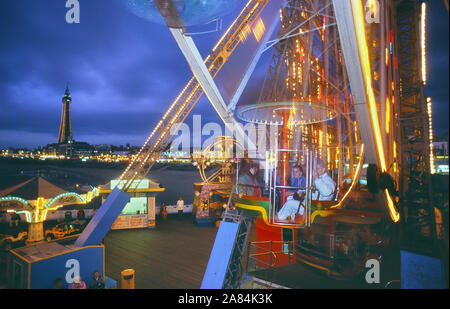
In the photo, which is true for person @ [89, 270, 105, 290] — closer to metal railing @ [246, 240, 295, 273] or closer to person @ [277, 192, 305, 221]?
metal railing @ [246, 240, 295, 273]

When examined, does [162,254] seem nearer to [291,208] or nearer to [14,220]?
[291,208]

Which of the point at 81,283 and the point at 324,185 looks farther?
the point at 81,283

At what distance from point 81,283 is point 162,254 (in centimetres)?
500

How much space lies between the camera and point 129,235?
52.0 ft

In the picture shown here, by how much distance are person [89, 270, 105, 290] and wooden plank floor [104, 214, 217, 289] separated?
1.32 meters

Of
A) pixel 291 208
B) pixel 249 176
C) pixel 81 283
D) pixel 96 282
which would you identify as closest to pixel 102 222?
pixel 96 282

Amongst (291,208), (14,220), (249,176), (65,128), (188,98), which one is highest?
(65,128)

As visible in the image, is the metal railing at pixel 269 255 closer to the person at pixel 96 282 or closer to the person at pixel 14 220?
the person at pixel 96 282

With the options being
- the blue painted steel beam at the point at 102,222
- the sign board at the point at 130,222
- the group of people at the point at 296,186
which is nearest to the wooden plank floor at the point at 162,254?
the sign board at the point at 130,222

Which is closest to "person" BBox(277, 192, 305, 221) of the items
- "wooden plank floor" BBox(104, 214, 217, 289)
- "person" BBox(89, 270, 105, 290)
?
"wooden plank floor" BBox(104, 214, 217, 289)

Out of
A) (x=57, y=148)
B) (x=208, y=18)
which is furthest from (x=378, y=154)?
(x=57, y=148)

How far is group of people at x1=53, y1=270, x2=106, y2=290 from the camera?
7.33 metres

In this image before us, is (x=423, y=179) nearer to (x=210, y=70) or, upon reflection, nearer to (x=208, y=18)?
(x=208, y=18)

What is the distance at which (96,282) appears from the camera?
8.20 meters
